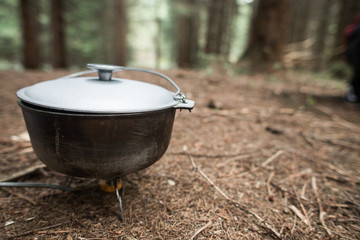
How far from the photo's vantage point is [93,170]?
4.03 ft

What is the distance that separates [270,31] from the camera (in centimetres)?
595

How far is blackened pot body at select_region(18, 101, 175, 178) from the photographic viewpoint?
3.60 feet

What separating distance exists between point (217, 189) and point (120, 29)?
7.44m

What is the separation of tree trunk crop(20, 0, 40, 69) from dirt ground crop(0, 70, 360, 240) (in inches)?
147

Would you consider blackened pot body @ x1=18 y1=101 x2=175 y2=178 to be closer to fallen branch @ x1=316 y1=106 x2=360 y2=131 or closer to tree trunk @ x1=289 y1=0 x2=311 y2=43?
fallen branch @ x1=316 y1=106 x2=360 y2=131

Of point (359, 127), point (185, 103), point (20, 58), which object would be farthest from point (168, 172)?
point (20, 58)

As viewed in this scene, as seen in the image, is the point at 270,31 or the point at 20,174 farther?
the point at 270,31

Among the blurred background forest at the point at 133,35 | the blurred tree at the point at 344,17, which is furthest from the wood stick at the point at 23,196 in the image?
the blurred tree at the point at 344,17

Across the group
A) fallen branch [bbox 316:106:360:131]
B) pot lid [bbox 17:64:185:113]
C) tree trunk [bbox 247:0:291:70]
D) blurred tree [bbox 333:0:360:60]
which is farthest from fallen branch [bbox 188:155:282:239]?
blurred tree [bbox 333:0:360:60]

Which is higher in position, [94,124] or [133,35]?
[133,35]

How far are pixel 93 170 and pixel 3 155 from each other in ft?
5.46

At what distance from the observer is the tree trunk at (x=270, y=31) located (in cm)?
584

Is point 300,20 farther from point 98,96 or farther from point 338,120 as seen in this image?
point 98,96

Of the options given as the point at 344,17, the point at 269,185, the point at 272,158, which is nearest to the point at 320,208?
the point at 269,185
